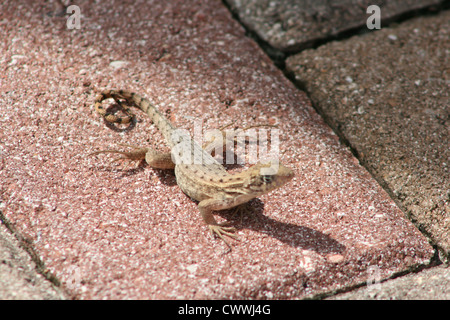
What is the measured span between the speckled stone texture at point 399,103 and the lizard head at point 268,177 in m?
0.73

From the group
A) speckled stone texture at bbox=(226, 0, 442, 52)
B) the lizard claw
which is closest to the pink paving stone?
the lizard claw

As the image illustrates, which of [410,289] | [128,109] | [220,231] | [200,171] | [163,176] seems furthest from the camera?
[128,109]

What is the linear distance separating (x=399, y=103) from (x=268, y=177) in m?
1.37

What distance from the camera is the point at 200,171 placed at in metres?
2.81

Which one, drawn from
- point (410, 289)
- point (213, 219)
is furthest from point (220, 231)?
point (410, 289)

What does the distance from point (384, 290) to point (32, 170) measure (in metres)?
2.14

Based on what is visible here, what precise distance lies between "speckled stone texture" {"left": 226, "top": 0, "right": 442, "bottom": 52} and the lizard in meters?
1.21

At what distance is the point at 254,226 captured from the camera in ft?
8.63

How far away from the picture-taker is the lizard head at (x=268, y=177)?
8.27 feet

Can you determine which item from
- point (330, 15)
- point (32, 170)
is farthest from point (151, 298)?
point (330, 15)

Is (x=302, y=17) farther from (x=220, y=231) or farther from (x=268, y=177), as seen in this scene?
(x=220, y=231)

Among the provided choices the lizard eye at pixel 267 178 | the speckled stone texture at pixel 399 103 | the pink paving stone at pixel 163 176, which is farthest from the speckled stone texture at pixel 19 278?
the speckled stone texture at pixel 399 103

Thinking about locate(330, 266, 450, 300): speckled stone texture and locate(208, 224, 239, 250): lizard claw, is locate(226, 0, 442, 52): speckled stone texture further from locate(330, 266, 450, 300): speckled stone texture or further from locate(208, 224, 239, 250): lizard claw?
locate(330, 266, 450, 300): speckled stone texture

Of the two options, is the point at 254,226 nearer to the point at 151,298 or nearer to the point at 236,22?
the point at 151,298
